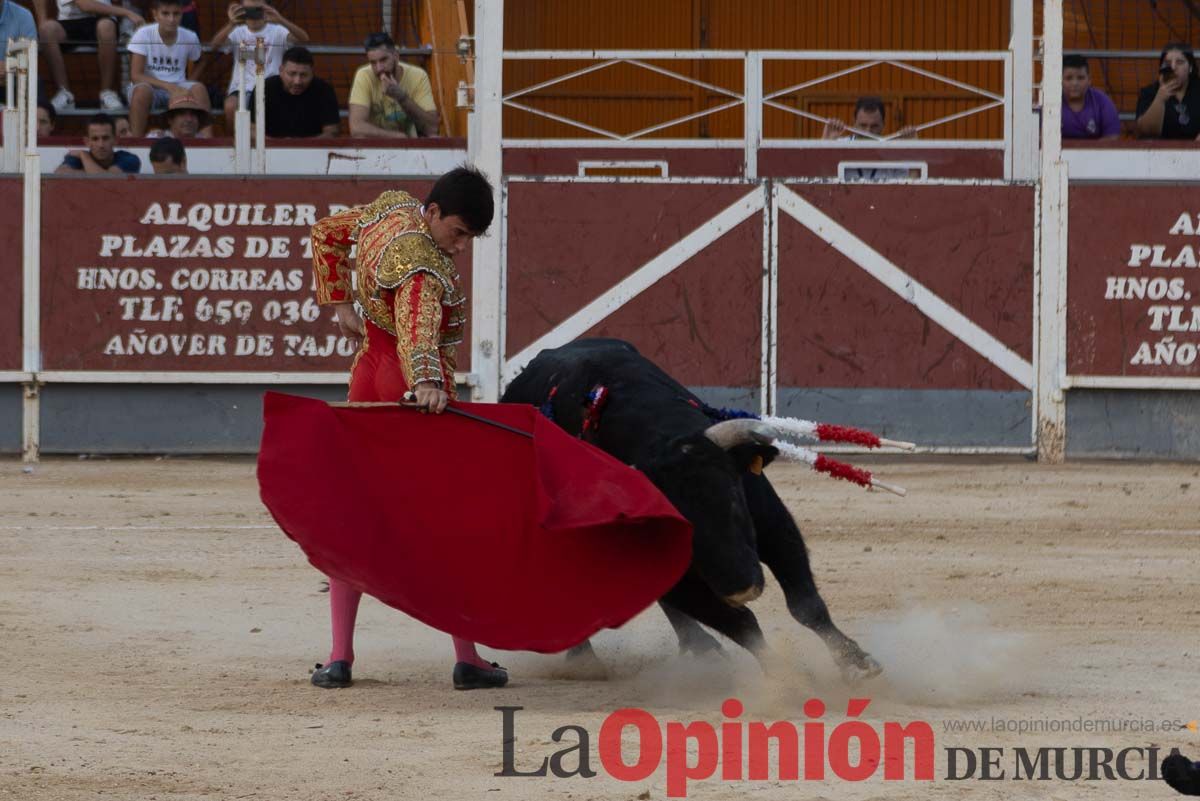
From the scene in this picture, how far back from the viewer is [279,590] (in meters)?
6.91

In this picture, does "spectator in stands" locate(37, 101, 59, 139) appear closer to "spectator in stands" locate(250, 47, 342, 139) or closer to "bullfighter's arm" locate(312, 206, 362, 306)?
"spectator in stands" locate(250, 47, 342, 139)

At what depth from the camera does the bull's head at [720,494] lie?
15.9 ft

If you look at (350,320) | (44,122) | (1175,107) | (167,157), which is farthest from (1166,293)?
(44,122)

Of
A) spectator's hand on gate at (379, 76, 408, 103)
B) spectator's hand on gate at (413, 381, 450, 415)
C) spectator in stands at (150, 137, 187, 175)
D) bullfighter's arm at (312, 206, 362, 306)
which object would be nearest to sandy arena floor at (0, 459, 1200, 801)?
spectator's hand on gate at (413, 381, 450, 415)

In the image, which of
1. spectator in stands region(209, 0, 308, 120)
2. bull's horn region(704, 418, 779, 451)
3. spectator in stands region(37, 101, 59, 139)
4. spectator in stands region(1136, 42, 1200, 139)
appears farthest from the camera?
spectator in stands region(209, 0, 308, 120)

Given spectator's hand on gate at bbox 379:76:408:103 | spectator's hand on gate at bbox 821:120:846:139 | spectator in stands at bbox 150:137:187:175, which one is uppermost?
spectator's hand on gate at bbox 379:76:408:103

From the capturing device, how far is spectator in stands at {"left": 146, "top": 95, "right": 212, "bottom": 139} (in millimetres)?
11930

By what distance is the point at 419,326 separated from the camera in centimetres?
494

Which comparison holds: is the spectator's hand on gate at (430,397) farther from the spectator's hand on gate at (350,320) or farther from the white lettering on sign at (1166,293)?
the white lettering on sign at (1166,293)

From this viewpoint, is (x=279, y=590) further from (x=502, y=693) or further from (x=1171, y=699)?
(x=1171, y=699)

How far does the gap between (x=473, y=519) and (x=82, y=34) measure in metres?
9.37

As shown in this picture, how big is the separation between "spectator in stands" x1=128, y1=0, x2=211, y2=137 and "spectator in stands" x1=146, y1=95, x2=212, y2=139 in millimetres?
178

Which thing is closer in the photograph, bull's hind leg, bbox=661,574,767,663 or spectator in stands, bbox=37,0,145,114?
bull's hind leg, bbox=661,574,767,663

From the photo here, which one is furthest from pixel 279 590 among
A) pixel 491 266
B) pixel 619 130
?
pixel 619 130
